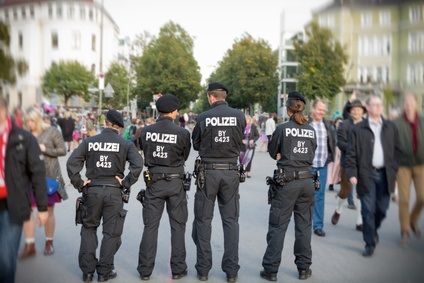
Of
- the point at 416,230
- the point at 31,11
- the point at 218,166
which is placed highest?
the point at 31,11

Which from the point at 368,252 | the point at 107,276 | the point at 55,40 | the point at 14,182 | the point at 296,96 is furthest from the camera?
the point at 368,252

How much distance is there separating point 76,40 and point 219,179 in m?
2.20

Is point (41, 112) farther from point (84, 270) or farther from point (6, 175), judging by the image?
point (84, 270)

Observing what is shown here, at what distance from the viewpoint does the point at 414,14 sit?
221cm

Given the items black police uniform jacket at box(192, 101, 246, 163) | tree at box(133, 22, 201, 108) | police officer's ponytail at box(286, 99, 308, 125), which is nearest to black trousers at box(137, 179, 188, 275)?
black police uniform jacket at box(192, 101, 246, 163)

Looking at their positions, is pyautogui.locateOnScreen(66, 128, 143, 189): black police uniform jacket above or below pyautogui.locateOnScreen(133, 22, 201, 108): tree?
below

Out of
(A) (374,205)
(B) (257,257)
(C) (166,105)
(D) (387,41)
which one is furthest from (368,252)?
(D) (387,41)

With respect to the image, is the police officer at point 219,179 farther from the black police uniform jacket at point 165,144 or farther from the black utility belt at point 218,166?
the black police uniform jacket at point 165,144

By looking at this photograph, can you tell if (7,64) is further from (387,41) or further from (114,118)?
(114,118)

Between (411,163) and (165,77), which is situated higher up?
(165,77)

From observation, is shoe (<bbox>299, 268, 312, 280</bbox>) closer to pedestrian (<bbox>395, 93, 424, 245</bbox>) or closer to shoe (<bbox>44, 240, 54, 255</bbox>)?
pedestrian (<bbox>395, 93, 424, 245</bbox>)

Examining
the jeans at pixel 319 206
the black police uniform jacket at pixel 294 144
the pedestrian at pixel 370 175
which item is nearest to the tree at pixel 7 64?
the black police uniform jacket at pixel 294 144

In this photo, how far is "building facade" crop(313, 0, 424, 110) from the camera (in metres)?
2.15

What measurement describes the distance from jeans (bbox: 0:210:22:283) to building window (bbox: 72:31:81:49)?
1.33 m
